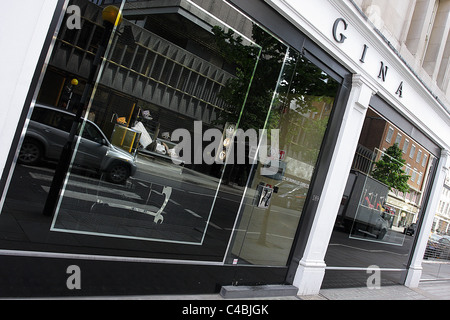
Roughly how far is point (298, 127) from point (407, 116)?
10.9ft

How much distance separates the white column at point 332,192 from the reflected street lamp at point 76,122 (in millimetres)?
3951

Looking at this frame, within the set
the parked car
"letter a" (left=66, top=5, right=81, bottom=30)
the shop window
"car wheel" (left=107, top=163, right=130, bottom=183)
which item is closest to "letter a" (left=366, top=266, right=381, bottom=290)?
the parked car

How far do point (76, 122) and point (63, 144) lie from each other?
0.24m

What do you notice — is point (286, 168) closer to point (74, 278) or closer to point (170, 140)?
point (170, 140)

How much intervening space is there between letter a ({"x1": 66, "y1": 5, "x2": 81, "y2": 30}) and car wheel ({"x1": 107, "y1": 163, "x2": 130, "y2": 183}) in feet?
4.54

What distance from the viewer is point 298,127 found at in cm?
585

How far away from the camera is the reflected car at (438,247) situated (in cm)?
1212

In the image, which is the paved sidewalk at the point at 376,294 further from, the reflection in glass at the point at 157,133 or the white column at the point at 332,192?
the reflection in glass at the point at 157,133

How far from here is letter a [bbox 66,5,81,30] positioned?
124 inches

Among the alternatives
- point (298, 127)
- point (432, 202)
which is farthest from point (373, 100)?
point (432, 202)

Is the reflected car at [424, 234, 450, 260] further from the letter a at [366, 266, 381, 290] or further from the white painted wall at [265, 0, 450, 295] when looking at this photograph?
the white painted wall at [265, 0, 450, 295]

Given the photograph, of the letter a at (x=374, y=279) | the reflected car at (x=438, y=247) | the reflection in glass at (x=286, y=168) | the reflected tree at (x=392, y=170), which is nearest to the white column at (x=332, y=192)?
the reflection in glass at (x=286, y=168)

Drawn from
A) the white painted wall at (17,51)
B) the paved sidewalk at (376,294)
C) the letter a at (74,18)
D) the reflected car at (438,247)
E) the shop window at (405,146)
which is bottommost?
the paved sidewalk at (376,294)
